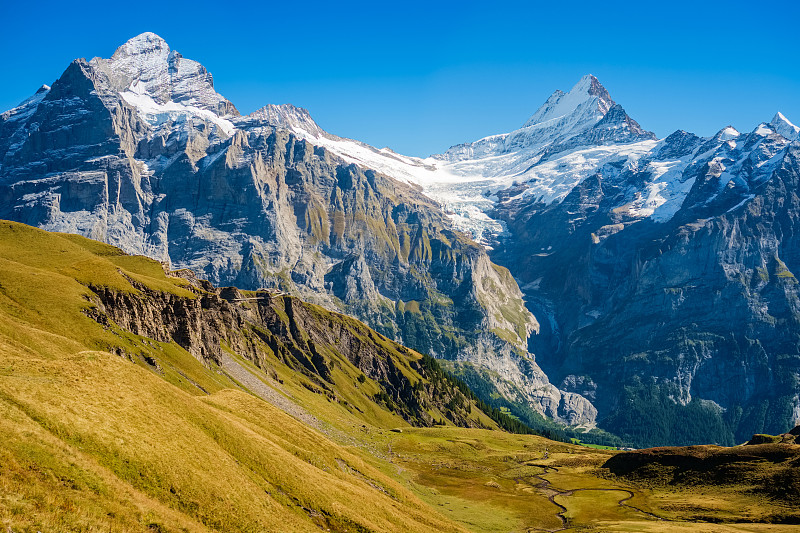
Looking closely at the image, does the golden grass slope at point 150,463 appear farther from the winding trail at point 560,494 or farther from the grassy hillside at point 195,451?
the winding trail at point 560,494

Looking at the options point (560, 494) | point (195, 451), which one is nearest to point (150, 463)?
point (195, 451)

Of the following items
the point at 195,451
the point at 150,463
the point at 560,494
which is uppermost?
the point at 150,463

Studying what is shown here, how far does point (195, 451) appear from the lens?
50344 mm

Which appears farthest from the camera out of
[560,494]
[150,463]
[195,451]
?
[560,494]

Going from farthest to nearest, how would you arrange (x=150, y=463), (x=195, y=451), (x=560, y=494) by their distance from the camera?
1. (x=560, y=494)
2. (x=195, y=451)
3. (x=150, y=463)

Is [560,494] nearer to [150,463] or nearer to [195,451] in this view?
[195,451]

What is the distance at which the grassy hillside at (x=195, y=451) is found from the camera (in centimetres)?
3812

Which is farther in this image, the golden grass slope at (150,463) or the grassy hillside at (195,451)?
the grassy hillside at (195,451)

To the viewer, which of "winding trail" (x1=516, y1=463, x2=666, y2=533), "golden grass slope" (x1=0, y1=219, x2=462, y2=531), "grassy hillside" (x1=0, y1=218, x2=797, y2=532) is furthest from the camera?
"winding trail" (x1=516, y1=463, x2=666, y2=533)

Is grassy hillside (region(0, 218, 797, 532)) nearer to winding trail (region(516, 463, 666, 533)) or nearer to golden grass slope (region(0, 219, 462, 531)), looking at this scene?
golden grass slope (region(0, 219, 462, 531))

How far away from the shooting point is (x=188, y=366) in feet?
465

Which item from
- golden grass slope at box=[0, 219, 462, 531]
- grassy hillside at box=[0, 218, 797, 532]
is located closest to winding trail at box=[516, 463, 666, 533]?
grassy hillside at box=[0, 218, 797, 532]

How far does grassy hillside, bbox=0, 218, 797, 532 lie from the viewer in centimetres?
3812

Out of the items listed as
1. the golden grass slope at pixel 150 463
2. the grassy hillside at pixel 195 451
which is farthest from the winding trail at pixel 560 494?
the golden grass slope at pixel 150 463
